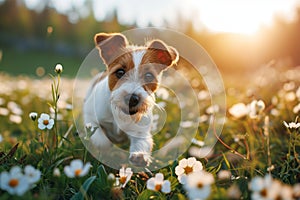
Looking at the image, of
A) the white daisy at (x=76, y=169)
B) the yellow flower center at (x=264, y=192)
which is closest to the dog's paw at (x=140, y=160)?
the white daisy at (x=76, y=169)

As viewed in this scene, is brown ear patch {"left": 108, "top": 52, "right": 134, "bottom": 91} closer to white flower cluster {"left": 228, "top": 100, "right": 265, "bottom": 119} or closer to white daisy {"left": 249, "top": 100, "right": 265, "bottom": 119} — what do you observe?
white flower cluster {"left": 228, "top": 100, "right": 265, "bottom": 119}

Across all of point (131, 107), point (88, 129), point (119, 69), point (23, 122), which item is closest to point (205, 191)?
point (88, 129)

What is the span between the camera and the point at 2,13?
27.8 metres

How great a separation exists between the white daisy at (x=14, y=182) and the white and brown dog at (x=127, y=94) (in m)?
1.37

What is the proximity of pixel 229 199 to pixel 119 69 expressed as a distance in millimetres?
2095

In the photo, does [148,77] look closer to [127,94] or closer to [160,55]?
[160,55]

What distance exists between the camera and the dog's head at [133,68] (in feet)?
9.49

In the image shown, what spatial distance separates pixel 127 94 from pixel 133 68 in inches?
17.1

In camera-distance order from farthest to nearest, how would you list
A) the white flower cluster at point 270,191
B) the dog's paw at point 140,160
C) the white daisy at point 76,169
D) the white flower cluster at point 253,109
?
the dog's paw at point 140,160, the white flower cluster at point 253,109, the white daisy at point 76,169, the white flower cluster at point 270,191

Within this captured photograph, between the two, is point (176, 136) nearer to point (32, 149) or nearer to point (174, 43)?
point (32, 149)

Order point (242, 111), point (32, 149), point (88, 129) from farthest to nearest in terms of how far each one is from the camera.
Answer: point (242, 111), point (32, 149), point (88, 129)

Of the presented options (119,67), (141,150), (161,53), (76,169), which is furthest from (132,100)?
(76,169)

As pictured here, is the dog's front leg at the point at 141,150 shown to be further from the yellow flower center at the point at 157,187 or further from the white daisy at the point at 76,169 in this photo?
the white daisy at the point at 76,169

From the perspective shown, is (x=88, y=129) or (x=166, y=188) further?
(x=88, y=129)
